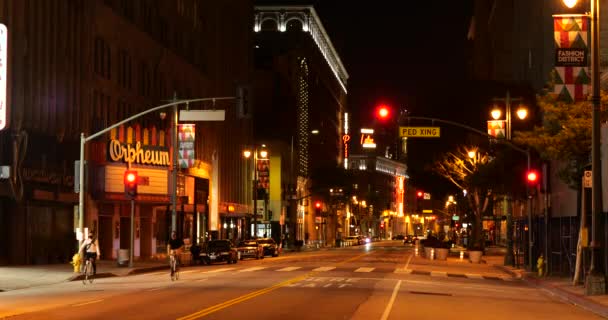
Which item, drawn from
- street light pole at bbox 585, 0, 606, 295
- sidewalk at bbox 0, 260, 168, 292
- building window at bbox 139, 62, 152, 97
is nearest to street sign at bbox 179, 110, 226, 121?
sidewalk at bbox 0, 260, 168, 292

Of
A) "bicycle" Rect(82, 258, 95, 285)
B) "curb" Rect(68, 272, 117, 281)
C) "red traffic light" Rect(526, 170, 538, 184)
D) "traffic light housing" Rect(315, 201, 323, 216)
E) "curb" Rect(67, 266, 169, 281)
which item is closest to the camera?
"bicycle" Rect(82, 258, 95, 285)

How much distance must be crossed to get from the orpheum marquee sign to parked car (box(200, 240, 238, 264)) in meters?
6.81

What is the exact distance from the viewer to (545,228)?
39938 millimetres

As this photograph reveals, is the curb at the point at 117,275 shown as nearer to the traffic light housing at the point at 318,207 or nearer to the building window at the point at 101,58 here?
the building window at the point at 101,58

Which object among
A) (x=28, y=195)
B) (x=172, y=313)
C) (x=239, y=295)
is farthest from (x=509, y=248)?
(x=172, y=313)

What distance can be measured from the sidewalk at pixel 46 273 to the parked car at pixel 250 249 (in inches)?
522

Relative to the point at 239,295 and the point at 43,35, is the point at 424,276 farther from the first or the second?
the point at 43,35

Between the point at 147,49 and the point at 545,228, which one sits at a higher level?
the point at 147,49

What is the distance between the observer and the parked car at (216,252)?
50250 mm

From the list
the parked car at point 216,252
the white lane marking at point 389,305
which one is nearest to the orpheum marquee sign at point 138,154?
the parked car at point 216,252

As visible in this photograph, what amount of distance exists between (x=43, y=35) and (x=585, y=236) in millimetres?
28200

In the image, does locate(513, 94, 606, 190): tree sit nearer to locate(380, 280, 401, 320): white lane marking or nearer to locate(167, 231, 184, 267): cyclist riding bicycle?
locate(380, 280, 401, 320): white lane marking

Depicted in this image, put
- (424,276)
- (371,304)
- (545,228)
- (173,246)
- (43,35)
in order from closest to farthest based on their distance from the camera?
(371,304), (173,246), (424,276), (545,228), (43,35)

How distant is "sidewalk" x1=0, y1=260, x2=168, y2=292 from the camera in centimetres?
3127
